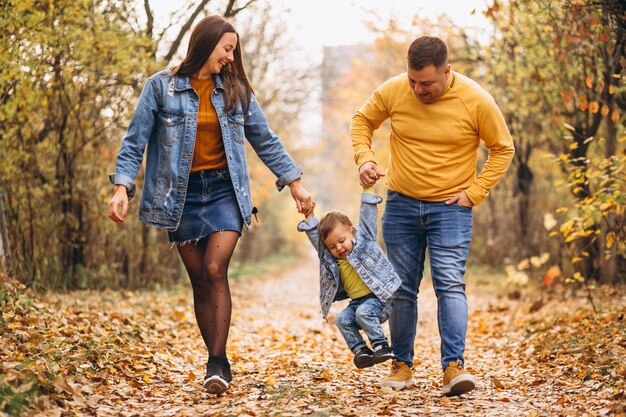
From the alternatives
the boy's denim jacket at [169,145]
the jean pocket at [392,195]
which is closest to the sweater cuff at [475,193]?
the jean pocket at [392,195]

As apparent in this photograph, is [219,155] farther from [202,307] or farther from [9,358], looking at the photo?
[9,358]

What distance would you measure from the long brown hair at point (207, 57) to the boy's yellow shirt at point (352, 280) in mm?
1187

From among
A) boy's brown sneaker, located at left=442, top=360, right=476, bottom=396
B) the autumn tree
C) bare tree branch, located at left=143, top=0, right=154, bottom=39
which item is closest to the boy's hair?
boy's brown sneaker, located at left=442, top=360, right=476, bottom=396

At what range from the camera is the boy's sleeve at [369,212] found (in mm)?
4582

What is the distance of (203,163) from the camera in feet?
14.7

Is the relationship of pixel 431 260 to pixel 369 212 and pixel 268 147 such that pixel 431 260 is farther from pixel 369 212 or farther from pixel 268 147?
pixel 268 147

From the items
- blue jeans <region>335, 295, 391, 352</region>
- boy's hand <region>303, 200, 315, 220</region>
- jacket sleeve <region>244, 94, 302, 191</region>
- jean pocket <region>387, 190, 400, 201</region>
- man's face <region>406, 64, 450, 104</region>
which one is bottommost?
blue jeans <region>335, 295, 391, 352</region>

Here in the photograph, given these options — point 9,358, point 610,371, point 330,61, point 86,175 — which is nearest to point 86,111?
point 86,175

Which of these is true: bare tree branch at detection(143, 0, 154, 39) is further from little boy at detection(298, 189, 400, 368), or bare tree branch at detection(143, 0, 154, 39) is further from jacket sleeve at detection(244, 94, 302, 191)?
little boy at detection(298, 189, 400, 368)

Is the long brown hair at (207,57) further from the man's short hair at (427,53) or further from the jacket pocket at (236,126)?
the man's short hair at (427,53)

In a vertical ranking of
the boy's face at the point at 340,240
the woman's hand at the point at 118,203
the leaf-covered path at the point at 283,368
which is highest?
the woman's hand at the point at 118,203

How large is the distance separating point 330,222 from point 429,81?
106 centimetres

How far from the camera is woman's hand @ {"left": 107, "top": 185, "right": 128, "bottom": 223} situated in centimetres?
408

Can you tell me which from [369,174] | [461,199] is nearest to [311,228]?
[369,174]
